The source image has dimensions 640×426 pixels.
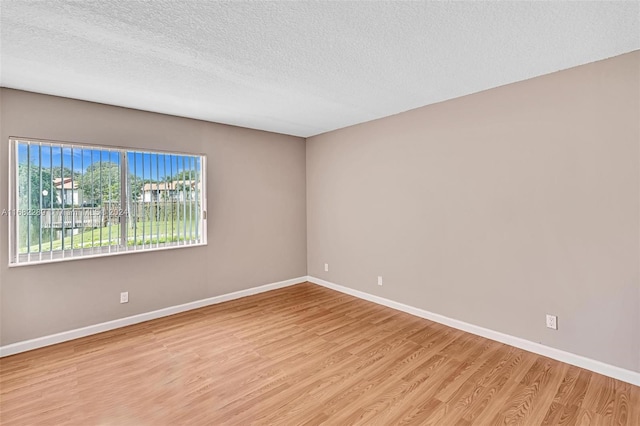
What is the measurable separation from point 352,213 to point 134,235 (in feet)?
9.39

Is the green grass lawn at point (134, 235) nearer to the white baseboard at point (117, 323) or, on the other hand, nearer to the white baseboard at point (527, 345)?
the white baseboard at point (117, 323)

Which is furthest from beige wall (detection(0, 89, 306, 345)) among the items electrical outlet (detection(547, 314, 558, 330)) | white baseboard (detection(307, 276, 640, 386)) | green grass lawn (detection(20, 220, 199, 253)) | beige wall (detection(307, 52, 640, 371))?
electrical outlet (detection(547, 314, 558, 330))

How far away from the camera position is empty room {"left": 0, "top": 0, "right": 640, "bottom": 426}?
6.49 ft

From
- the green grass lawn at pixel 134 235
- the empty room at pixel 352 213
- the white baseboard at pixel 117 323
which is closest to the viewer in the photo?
the empty room at pixel 352 213

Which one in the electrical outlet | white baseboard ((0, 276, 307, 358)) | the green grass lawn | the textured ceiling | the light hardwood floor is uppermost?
the textured ceiling

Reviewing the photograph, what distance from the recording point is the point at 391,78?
272cm

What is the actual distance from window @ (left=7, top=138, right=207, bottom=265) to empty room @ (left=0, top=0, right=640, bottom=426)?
0.9 inches

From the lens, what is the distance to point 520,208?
113 inches

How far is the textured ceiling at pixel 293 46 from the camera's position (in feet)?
5.69

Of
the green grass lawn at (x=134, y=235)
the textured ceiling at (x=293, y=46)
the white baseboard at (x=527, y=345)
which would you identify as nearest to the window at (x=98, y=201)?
the green grass lawn at (x=134, y=235)

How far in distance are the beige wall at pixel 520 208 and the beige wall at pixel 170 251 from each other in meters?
1.36

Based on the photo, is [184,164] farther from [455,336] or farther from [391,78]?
[455,336]

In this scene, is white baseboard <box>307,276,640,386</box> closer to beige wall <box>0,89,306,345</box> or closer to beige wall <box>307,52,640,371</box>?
beige wall <box>307,52,640,371</box>

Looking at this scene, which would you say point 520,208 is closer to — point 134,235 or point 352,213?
point 352,213
